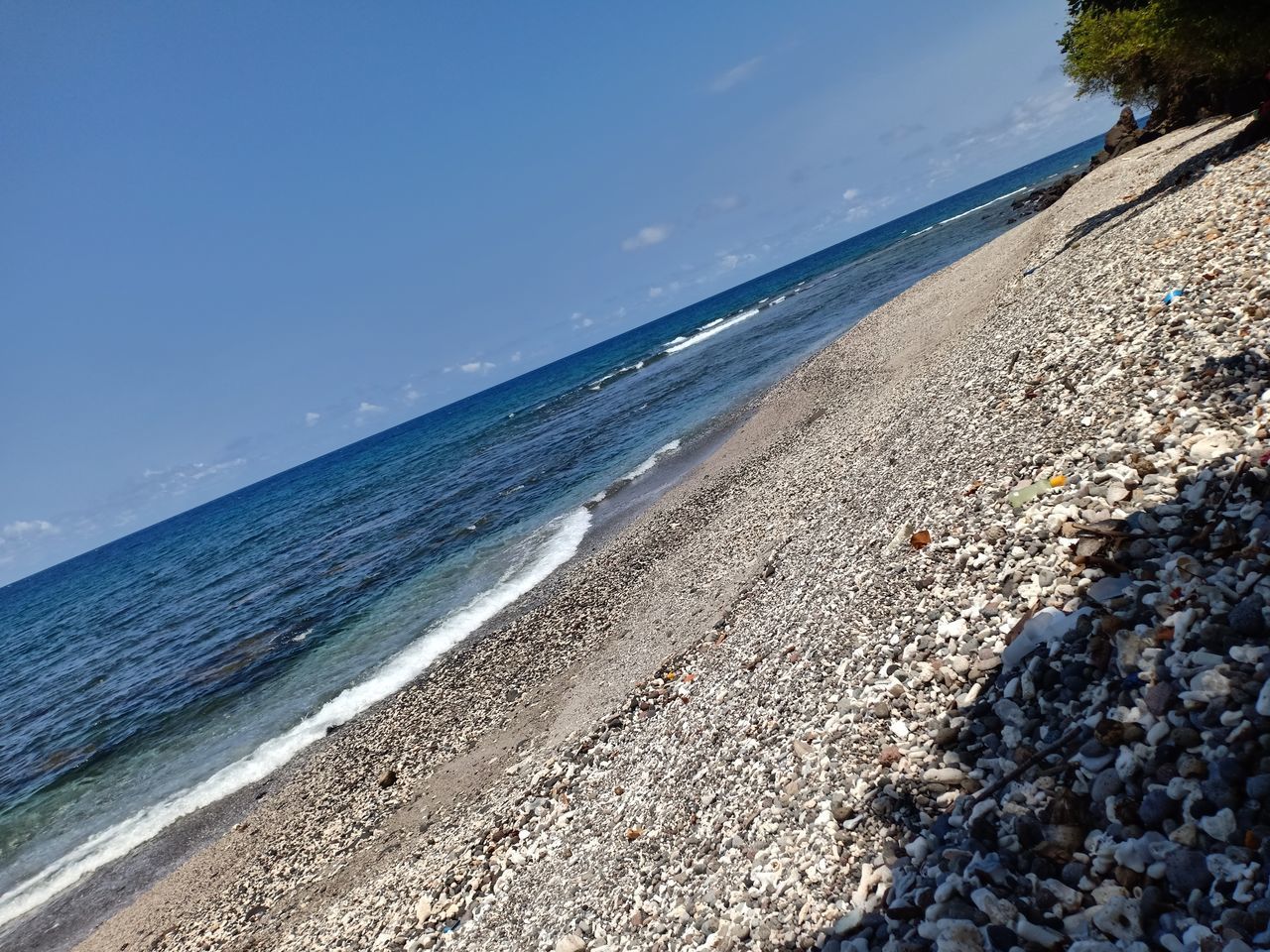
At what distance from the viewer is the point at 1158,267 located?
10586 millimetres

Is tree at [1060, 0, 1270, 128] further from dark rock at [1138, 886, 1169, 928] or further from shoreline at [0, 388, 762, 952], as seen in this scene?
shoreline at [0, 388, 762, 952]

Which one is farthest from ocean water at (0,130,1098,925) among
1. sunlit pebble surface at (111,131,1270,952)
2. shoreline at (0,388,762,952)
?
sunlit pebble surface at (111,131,1270,952)

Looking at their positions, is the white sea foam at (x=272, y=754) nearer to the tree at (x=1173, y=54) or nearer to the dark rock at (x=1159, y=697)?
the dark rock at (x=1159, y=697)

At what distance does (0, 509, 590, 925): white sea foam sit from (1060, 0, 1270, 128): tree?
21.4m

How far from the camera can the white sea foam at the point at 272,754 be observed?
15000mm

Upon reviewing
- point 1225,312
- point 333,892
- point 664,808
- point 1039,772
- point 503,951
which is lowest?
point 333,892

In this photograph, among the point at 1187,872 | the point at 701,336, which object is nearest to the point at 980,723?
the point at 1187,872

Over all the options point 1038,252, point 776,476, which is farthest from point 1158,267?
point 1038,252

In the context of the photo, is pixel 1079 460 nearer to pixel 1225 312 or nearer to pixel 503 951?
pixel 1225 312

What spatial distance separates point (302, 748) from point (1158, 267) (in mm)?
19737

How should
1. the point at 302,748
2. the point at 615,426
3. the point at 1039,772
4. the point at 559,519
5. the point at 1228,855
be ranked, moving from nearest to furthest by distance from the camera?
the point at 1228,855
the point at 1039,772
the point at 302,748
the point at 559,519
the point at 615,426

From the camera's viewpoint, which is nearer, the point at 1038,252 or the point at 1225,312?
the point at 1225,312

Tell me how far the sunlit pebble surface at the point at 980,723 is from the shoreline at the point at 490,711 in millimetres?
331

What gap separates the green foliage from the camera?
1566cm
